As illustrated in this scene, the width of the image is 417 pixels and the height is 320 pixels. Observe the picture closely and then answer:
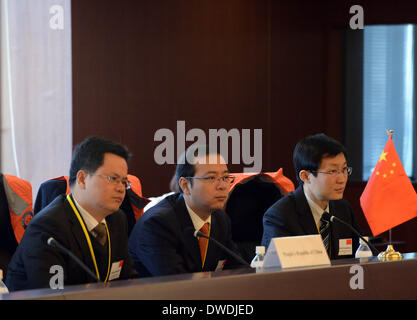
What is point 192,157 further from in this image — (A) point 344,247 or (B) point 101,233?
(A) point 344,247

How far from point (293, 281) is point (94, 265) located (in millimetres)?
693

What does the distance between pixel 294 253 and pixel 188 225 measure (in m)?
0.70

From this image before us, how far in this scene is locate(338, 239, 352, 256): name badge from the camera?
277 cm

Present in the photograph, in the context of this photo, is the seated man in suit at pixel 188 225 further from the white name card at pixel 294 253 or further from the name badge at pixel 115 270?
the white name card at pixel 294 253

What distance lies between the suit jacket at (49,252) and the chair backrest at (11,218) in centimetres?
52

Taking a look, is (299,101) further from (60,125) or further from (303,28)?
(60,125)

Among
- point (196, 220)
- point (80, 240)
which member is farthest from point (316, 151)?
point (80, 240)

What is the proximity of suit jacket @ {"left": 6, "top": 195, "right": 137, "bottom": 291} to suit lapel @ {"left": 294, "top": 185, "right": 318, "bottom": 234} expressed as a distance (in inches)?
36.0

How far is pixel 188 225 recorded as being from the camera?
256 centimetres

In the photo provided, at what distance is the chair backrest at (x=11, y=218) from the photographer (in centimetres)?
264

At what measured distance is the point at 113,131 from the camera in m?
4.80

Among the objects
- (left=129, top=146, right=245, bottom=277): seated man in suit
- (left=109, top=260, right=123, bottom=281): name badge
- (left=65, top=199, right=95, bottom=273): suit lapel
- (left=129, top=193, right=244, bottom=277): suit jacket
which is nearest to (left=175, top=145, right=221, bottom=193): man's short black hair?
(left=129, top=146, right=245, bottom=277): seated man in suit

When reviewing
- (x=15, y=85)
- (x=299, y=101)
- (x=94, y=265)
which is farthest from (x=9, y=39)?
(x=94, y=265)

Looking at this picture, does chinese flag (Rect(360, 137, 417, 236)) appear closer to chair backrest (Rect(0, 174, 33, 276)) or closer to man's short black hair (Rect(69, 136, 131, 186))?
man's short black hair (Rect(69, 136, 131, 186))
